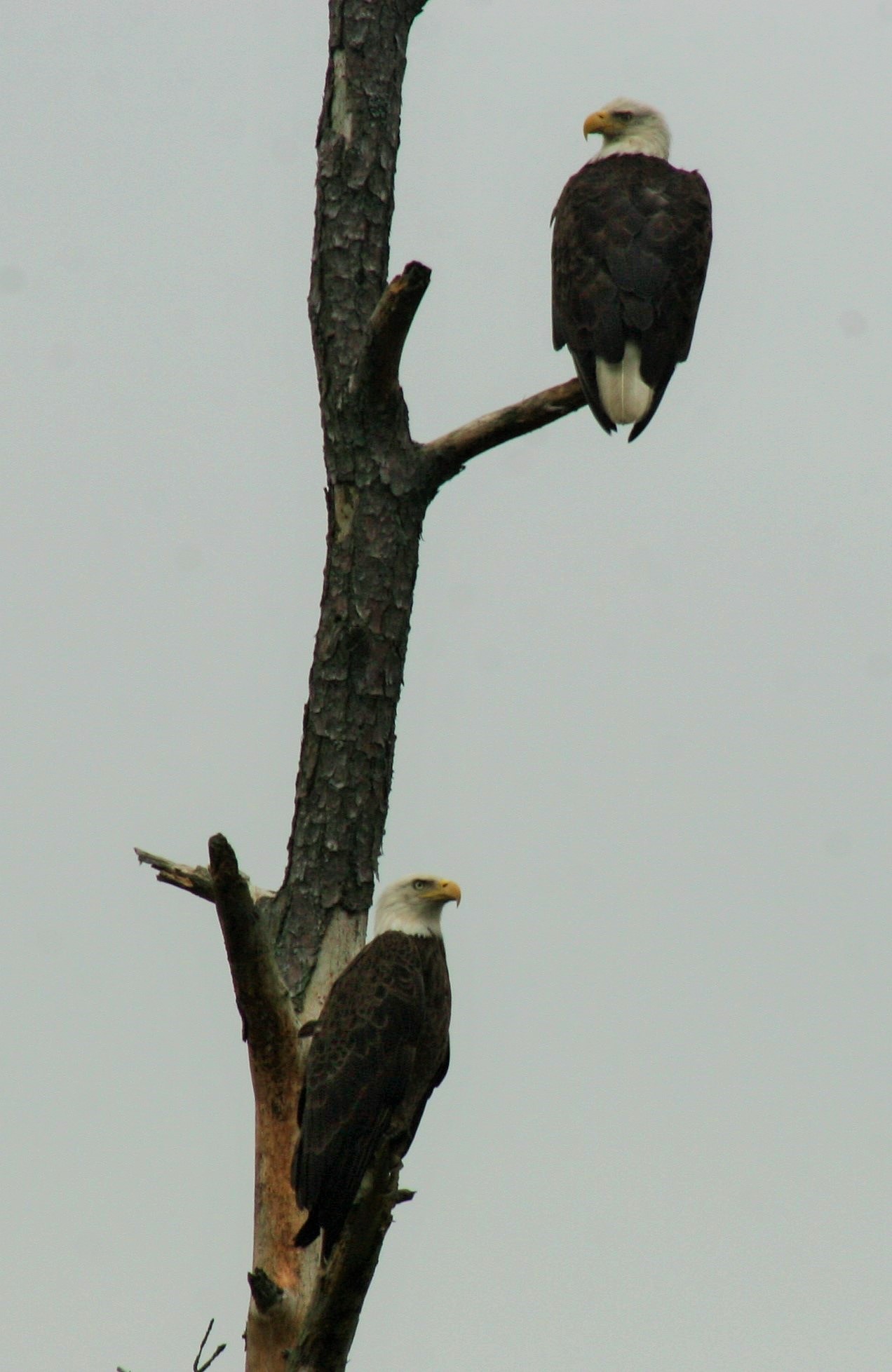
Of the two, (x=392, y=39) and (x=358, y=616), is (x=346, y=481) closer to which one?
(x=358, y=616)

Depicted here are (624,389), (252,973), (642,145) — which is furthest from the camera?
(642,145)

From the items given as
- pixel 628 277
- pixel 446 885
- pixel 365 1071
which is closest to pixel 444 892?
pixel 446 885

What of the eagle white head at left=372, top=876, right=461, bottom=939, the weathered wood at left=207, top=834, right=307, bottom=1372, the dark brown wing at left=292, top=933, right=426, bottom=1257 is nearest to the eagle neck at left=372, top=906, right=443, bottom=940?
the eagle white head at left=372, top=876, right=461, bottom=939

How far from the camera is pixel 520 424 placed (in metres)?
6.40

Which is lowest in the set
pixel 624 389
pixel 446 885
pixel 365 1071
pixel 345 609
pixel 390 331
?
pixel 365 1071

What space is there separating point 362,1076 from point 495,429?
213 centimetres

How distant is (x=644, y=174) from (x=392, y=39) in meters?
1.15

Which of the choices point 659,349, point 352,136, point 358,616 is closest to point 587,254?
point 659,349

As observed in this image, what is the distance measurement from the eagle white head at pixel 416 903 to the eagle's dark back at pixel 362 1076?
42 cm

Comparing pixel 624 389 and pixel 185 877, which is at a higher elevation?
pixel 624 389

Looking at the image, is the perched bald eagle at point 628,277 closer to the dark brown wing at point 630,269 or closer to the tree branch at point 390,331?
the dark brown wing at point 630,269

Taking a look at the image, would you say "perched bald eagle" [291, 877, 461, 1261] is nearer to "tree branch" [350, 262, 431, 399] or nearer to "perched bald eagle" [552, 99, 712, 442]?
"tree branch" [350, 262, 431, 399]

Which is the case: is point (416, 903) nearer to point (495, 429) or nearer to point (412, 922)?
point (412, 922)

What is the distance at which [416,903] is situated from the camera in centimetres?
702
